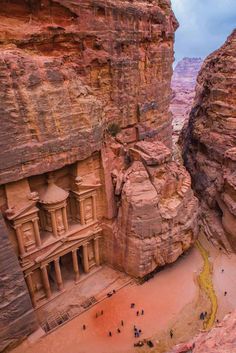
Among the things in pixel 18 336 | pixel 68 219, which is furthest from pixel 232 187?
pixel 18 336

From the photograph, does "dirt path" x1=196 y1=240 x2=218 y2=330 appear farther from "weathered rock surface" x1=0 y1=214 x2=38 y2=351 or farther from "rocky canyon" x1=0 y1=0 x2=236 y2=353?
"weathered rock surface" x1=0 y1=214 x2=38 y2=351

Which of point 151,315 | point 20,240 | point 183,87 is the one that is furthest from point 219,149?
point 183,87

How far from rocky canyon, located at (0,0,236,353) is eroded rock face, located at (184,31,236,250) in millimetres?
212

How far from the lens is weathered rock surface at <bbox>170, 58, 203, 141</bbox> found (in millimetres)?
69294

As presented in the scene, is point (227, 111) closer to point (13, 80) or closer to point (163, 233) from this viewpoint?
point (163, 233)

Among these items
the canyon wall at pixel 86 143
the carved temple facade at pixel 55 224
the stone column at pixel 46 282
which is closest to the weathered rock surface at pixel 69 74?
the canyon wall at pixel 86 143

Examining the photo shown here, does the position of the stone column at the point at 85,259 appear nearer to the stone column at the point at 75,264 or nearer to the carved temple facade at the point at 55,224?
the carved temple facade at the point at 55,224

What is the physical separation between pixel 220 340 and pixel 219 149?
18.2m

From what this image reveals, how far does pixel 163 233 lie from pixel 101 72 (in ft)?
33.0

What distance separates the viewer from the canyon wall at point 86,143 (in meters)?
13.3

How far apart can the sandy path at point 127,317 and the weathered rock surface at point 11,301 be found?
0.85m

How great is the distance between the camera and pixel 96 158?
16.7 meters

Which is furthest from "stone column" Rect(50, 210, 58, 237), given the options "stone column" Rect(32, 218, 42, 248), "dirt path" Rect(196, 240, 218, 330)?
"dirt path" Rect(196, 240, 218, 330)

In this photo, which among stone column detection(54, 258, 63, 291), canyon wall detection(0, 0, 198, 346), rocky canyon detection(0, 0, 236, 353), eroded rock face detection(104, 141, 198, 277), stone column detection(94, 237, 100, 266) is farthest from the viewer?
stone column detection(94, 237, 100, 266)
